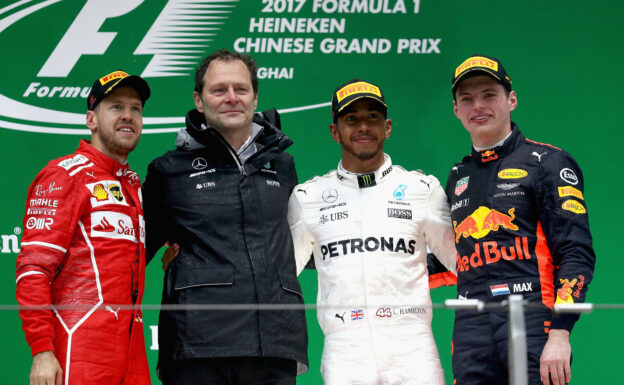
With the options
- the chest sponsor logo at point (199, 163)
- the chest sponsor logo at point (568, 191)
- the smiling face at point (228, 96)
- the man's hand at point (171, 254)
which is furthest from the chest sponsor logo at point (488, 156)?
the man's hand at point (171, 254)

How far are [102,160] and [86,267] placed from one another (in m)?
0.32

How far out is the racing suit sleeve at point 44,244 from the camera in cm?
221

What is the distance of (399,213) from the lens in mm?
2576

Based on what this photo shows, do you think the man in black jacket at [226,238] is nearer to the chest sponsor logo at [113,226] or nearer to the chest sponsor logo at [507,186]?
the chest sponsor logo at [113,226]

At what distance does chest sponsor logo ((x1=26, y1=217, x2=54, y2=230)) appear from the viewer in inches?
91.0

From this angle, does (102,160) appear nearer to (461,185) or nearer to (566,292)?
(461,185)

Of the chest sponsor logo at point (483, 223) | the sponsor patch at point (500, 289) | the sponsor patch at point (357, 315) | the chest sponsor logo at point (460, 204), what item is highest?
the chest sponsor logo at point (460, 204)

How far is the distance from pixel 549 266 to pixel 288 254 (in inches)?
28.8

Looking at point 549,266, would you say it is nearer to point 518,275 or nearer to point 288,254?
point 518,275

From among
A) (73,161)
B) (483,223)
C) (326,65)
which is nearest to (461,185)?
(483,223)

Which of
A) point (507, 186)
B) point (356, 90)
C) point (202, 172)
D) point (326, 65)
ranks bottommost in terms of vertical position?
point (507, 186)

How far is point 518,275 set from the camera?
2336 millimetres

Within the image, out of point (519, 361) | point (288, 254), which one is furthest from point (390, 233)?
point (519, 361)

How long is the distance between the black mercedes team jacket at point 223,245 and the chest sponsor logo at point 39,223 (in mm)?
354
